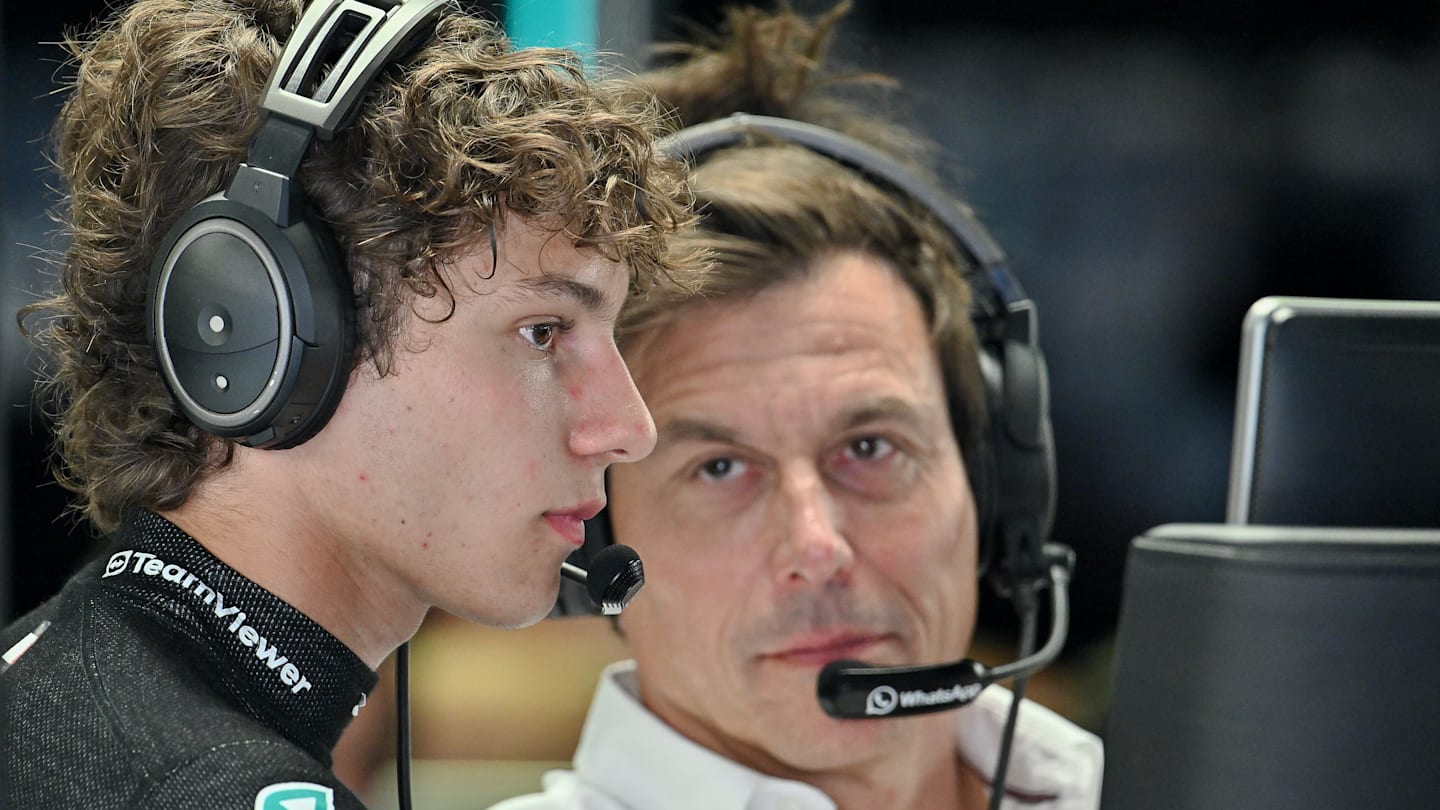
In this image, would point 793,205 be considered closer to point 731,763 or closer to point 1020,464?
point 1020,464

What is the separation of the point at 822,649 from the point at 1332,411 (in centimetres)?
58

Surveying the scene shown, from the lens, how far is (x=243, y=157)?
0.87 metres

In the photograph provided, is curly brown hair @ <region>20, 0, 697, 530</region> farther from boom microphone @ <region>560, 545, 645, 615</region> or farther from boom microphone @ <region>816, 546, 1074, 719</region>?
boom microphone @ <region>816, 546, 1074, 719</region>

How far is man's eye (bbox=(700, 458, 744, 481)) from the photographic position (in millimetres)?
1408

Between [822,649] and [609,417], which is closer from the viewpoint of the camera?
[609,417]

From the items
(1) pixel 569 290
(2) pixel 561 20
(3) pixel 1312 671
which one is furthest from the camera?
(2) pixel 561 20

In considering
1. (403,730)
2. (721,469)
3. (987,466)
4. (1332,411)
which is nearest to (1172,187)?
(987,466)

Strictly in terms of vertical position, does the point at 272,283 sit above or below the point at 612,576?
above

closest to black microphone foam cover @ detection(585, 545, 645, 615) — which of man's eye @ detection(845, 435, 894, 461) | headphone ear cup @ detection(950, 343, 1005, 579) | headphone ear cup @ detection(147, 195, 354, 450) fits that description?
headphone ear cup @ detection(147, 195, 354, 450)

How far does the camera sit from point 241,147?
2.86 feet

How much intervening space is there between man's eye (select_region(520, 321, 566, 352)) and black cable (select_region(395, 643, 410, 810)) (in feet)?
0.89

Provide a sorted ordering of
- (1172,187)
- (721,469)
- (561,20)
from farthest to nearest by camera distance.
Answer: (1172,187)
(561,20)
(721,469)

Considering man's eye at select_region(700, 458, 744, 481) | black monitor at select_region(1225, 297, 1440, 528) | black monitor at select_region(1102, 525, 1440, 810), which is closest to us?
black monitor at select_region(1102, 525, 1440, 810)

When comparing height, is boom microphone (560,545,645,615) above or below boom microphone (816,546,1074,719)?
above
